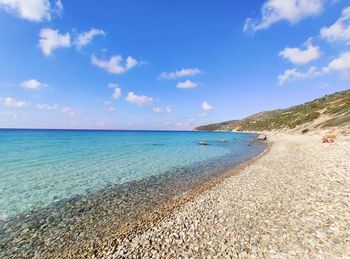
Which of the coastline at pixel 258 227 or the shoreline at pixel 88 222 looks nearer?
the coastline at pixel 258 227

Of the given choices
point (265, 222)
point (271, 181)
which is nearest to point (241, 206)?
point (265, 222)

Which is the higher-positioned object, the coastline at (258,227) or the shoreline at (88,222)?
the coastline at (258,227)

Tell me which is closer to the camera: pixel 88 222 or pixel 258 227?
pixel 258 227

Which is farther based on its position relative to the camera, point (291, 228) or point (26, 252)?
point (26, 252)

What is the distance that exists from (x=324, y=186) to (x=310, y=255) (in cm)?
701

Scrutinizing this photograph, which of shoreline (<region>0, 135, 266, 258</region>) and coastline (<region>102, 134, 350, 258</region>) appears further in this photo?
shoreline (<region>0, 135, 266, 258</region>)

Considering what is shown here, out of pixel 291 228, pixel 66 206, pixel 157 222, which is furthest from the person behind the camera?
pixel 66 206

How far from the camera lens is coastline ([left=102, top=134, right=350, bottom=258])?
5.61m

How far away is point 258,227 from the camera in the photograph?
22.9 ft

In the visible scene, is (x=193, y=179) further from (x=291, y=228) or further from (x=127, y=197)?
(x=291, y=228)

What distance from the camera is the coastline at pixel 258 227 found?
221 inches

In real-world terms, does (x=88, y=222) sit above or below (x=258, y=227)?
below

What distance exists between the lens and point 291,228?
652 cm

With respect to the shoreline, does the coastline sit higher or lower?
higher
